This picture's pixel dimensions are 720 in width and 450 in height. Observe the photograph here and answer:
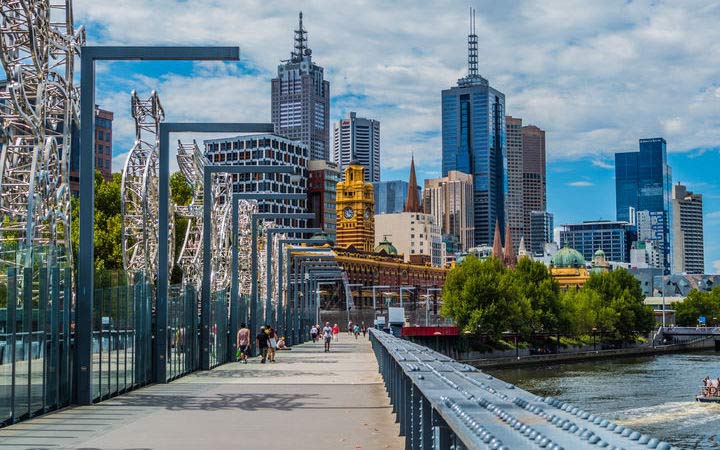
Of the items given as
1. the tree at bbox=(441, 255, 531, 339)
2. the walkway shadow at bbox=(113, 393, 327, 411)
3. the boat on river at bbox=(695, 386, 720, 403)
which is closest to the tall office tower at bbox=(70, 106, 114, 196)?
the tree at bbox=(441, 255, 531, 339)

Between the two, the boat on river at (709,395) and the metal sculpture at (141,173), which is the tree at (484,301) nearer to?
the boat on river at (709,395)

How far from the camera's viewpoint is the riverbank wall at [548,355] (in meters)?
104

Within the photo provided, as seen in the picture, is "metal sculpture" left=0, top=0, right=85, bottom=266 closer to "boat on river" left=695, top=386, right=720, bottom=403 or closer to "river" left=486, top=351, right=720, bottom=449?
"river" left=486, top=351, right=720, bottom=449

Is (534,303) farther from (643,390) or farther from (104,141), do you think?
(104,141)

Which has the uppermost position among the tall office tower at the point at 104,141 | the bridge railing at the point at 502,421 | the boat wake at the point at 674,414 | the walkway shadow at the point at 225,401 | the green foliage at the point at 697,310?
the tall office tower at the point at 104,141

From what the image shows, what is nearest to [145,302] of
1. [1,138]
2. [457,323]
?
[1,138]

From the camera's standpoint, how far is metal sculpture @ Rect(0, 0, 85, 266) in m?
25.5

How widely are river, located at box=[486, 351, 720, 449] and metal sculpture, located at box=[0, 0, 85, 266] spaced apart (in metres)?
26.7

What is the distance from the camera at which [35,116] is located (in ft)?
85.9

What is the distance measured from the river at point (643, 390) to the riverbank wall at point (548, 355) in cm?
253

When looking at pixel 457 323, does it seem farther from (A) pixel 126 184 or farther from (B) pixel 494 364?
(A) pixel 126 184

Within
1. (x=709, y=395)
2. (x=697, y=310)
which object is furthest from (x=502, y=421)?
(x=697, y=310)

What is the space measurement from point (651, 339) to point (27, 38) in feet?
471

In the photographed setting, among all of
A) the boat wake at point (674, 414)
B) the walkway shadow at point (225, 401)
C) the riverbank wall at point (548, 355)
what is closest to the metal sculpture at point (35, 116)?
the walkway shadow at point (225, 401)
